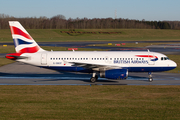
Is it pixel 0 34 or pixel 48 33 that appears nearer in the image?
pixel 0 34

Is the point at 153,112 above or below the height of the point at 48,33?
below

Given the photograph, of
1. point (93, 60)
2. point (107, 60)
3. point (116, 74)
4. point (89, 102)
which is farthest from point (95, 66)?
point (89, 102)

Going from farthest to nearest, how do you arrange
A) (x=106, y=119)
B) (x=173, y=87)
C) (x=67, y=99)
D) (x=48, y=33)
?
1. (x=48, y=33)
2. (x=173, y=87)
3. (x=67, y=99)
4. (x=106, y=119)

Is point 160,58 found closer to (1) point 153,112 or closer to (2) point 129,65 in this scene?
(2) point 129,65

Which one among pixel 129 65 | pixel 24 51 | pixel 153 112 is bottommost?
pixel 153 112

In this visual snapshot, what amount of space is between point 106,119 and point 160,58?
1835 cm

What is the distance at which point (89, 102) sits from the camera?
20.5 meters

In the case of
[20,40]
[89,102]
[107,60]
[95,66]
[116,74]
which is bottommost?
[89,102]

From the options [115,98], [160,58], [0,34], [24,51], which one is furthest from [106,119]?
[0,34]

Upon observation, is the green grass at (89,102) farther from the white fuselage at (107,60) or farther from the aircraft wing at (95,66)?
the white fuselage at (107,60)

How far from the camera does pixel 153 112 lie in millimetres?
17500

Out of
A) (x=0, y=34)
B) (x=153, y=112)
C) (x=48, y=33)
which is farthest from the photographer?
(x=48, y=33)

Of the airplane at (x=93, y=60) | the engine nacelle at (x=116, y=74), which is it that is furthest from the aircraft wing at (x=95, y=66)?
the engine nacelle at (x=116, y=74)

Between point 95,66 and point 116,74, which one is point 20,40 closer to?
point 95,66
